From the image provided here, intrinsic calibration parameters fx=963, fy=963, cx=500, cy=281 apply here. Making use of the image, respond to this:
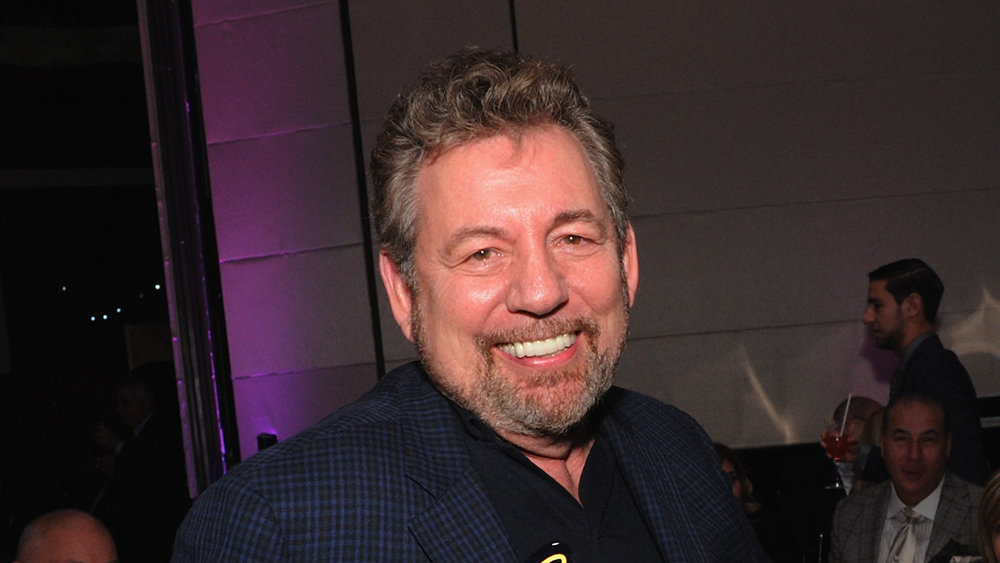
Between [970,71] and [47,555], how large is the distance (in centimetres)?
450

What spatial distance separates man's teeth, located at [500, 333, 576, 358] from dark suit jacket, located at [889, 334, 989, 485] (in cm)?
272

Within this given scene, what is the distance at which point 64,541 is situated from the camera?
2.81m

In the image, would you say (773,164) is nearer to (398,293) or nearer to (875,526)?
(875,526)

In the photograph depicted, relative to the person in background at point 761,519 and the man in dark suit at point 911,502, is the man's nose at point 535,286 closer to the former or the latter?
the man in dark suit at point 911,502

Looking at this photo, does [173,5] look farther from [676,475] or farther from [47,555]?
[676,475]

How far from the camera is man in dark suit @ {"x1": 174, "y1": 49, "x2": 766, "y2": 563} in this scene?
43.7 inches

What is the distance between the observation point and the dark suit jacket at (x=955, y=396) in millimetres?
3459

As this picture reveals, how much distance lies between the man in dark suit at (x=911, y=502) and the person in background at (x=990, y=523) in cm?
44

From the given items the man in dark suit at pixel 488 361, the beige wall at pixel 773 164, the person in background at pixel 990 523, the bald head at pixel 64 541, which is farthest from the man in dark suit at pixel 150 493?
the man in dark suit at pixel 488 361

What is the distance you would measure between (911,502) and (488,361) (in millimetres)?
2503

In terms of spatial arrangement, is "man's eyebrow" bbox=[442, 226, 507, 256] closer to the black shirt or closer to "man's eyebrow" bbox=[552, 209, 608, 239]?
"man's eyebrow" bbox=[552, 209, 608, 239]

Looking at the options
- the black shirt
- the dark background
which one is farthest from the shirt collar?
the dark background

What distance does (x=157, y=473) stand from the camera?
4262 millimetres

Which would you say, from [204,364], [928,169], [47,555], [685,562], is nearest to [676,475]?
[685,562]
